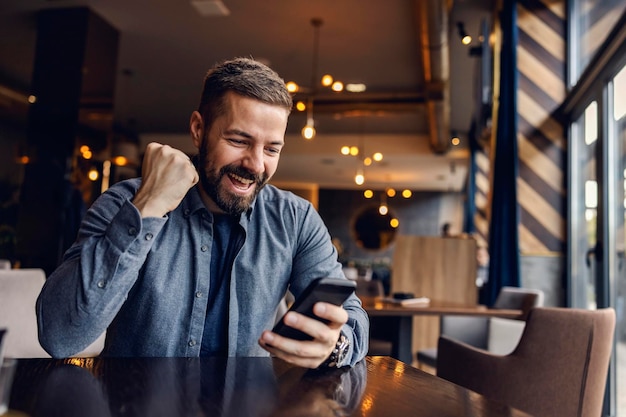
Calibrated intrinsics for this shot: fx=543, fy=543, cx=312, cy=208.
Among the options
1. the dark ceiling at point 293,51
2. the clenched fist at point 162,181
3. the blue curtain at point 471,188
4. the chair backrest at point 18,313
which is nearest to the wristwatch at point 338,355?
the clenched fist at point 162,181

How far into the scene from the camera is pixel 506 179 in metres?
4.64

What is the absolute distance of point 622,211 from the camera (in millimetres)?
3309

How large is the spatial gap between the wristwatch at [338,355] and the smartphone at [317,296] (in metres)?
0.11

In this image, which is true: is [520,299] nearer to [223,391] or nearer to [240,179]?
[240,179]

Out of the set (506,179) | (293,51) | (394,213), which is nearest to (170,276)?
(506,179)

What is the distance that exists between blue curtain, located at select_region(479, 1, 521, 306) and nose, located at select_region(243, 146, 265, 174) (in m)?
3.47

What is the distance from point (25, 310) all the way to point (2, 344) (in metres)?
1.35

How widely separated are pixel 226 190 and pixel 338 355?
58cm

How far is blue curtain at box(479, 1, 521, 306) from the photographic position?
4.51 m

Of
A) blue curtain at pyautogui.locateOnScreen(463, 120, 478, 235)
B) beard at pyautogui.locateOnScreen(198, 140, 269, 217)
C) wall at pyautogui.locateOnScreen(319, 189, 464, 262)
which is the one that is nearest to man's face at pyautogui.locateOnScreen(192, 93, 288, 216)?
beard at pyautogui.locateOnScreen(198, 140, 269, 217)

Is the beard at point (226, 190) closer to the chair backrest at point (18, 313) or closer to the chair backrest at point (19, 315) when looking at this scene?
the chair backrest at point (19, 315)

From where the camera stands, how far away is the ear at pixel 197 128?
160 centimetres

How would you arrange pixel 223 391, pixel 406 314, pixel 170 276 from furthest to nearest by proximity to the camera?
pixel 406 314, pixel 170 276, pixel 223 391

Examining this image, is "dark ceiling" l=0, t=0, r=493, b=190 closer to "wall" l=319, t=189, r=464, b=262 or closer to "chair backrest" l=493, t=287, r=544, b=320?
"chair backrest" l=493, t=287, r=544, b=320
